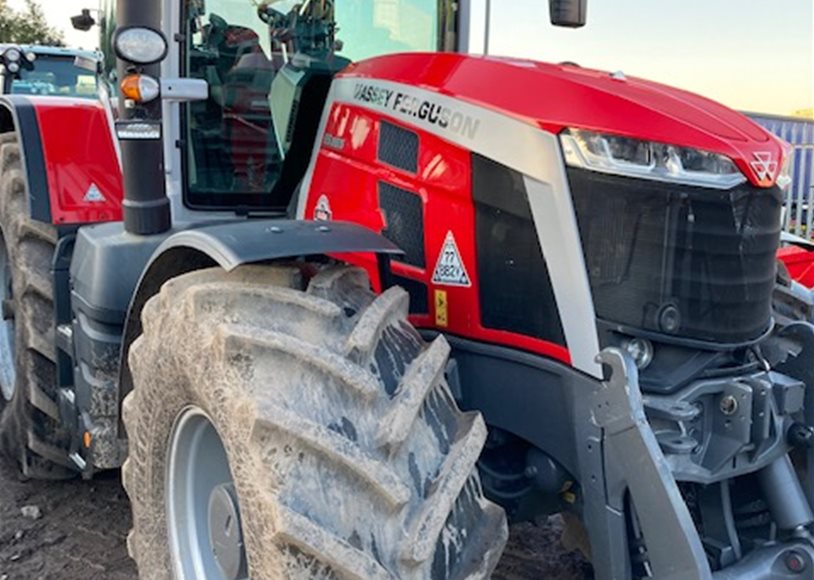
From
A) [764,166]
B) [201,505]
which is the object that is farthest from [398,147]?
[201,505]

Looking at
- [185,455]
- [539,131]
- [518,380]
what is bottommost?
[185,455]

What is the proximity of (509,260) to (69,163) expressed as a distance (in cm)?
188

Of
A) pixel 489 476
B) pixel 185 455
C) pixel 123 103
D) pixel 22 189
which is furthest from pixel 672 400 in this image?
pixel 22 189

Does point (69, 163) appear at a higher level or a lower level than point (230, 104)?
lower

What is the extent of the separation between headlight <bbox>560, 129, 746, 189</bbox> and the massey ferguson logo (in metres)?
0.04

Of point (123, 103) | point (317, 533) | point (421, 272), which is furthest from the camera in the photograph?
point (123, 103)

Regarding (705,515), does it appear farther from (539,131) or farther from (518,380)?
(539,131)

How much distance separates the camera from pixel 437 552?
5.84ft

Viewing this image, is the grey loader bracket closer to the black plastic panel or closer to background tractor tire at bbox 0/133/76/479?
the black plastic panel

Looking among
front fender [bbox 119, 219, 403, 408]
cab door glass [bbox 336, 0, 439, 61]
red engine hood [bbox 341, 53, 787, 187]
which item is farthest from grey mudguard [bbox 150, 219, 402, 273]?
cab door glass [bbox 336, 0, 439, 61]

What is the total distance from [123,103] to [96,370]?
0.84 metres

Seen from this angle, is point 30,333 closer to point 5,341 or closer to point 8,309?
point 8,309

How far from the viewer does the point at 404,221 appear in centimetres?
246

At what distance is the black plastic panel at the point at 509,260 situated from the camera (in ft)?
7.22
